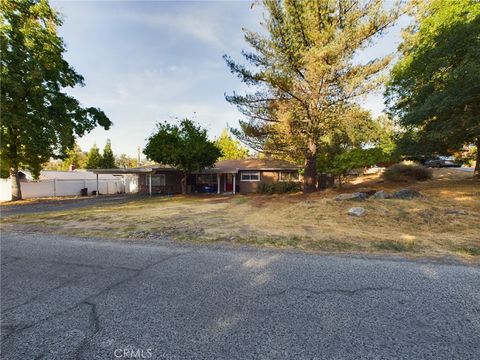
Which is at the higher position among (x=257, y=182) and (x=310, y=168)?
(x=310, y=168)

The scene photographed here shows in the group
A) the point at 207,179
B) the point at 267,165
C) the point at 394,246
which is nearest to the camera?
the point at 394,246

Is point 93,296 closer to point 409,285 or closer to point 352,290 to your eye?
point 352,290

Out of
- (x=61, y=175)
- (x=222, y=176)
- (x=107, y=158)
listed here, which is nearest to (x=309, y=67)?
(x=222, y=176)

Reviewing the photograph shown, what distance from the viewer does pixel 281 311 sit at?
2.80 metres

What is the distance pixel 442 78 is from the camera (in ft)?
37.0

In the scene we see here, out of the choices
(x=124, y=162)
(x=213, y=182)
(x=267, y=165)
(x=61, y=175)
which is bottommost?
(x=213, y=182)

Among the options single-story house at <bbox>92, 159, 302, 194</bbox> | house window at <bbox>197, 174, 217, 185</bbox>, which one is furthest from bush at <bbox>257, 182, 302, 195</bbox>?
house window at <bbox>197, 174, 217, 185</bbox>

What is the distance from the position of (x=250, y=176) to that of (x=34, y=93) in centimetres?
1666

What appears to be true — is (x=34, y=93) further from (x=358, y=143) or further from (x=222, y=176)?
(x=358, y=143)

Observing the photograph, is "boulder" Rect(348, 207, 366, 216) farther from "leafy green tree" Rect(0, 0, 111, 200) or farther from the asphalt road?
"leafy green tree" Rect(0, 0, 111, 200)

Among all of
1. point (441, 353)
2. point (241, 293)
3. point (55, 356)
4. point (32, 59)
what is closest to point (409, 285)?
point (441, 353)

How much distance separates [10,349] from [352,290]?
12.6 feet

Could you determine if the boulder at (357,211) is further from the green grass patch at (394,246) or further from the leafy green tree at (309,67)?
the leafy green tree at (309,67)

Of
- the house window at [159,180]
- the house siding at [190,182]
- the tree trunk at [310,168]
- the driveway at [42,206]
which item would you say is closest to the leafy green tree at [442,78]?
the tree trunk at [310,168]
